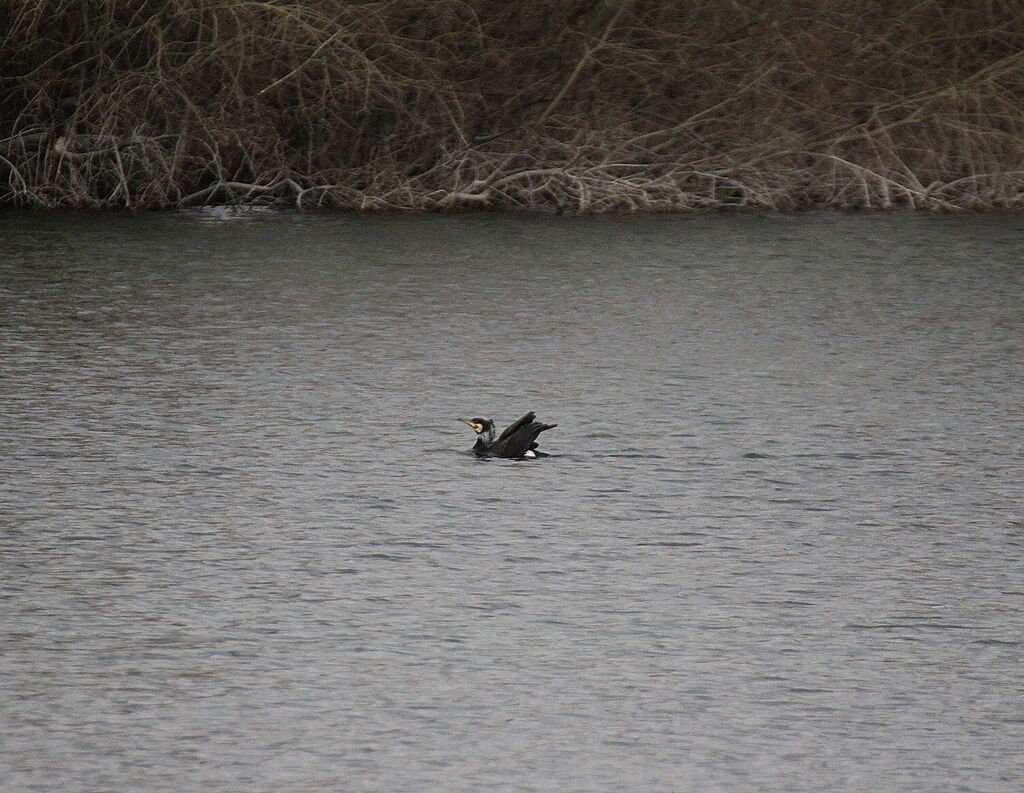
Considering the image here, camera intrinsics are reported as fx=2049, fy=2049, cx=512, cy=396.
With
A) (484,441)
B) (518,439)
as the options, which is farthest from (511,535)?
(484,441)

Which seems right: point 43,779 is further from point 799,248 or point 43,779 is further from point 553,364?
point 799,248

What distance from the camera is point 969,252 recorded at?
2048 centimetres

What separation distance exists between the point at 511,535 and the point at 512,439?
5.84ft

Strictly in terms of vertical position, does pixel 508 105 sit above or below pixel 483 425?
above

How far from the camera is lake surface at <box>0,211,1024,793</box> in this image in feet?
21.8

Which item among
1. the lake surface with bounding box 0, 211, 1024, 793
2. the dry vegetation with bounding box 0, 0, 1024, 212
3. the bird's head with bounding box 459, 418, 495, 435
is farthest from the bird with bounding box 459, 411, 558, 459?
the dry vegetation with bounding box 0, 0, 1024, 212

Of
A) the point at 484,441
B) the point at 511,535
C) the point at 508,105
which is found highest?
the point at 508,105

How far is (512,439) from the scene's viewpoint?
439 inches

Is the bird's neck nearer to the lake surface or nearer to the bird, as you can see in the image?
the bird

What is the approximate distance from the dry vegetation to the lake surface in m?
7.22


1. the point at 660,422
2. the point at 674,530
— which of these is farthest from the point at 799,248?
the point at 674,530

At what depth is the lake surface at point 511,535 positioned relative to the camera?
6637 mm

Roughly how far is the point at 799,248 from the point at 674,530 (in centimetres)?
1187

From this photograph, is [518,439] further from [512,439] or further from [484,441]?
[484,441]
